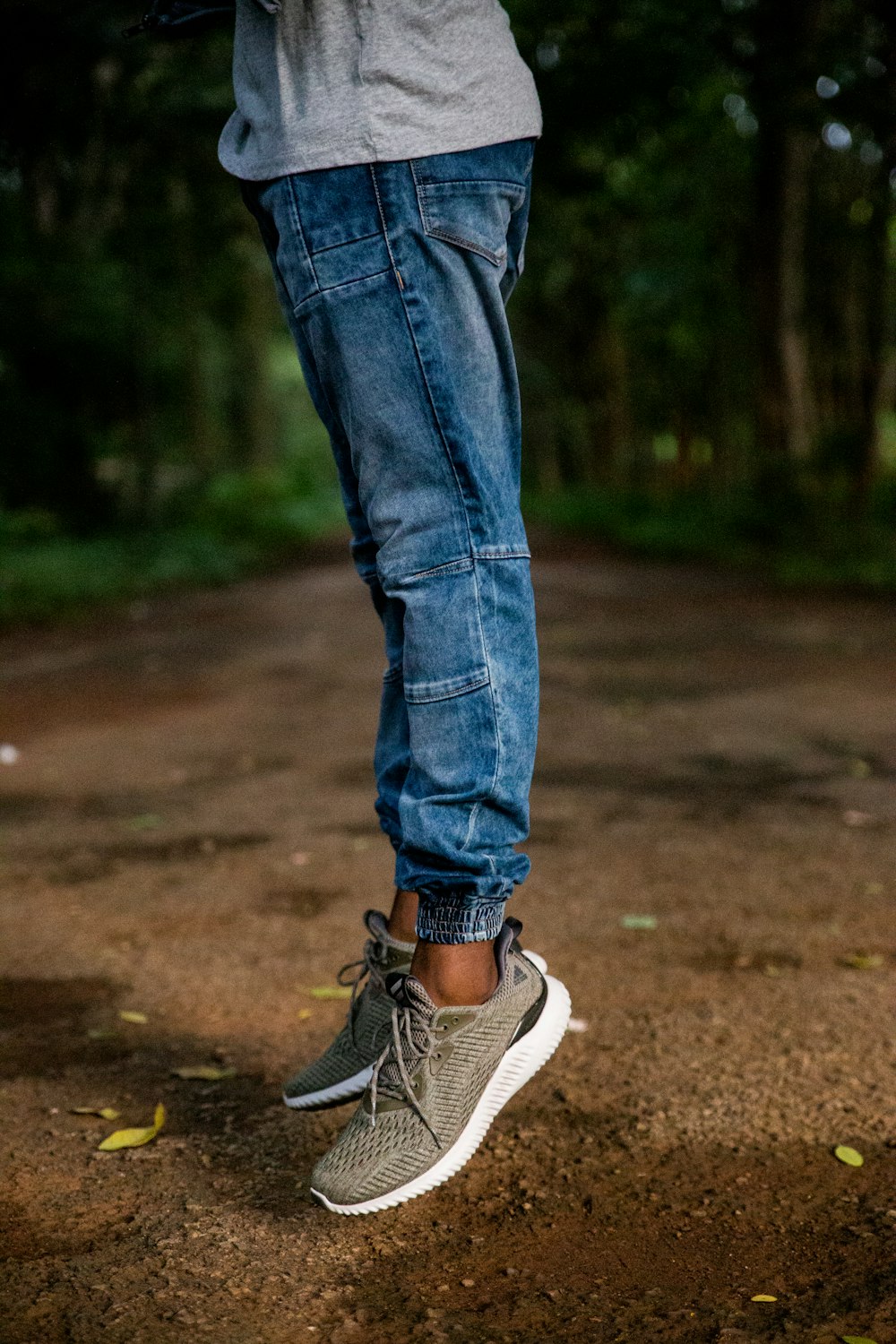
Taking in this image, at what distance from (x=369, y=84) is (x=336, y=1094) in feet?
4.80

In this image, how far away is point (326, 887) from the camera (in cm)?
364

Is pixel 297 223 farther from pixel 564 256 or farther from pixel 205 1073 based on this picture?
pixel 564 256

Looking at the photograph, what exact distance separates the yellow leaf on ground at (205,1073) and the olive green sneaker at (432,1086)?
529 millimetres

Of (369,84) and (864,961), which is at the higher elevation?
(369,84)

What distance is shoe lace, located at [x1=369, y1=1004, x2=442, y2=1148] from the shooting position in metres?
1.92

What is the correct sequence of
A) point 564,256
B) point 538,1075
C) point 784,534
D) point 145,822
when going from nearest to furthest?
point 538,1075 < point 145,822 < point 784,534 < point 564,256

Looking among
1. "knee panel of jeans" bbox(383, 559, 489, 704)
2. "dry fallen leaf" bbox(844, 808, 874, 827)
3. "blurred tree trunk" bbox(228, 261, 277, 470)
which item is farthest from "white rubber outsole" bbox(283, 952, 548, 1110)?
"blurred tree trunk" bbox(228, 261, 277, 470)

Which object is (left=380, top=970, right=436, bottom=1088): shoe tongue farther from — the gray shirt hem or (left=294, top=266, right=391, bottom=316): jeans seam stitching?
the gray shirt hem

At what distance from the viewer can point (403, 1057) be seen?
1.94 meters

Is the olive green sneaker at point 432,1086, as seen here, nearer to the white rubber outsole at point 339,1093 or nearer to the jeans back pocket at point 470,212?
the white rubber outsole at point 339,1093

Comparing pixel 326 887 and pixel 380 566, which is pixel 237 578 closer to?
pixel 326 887

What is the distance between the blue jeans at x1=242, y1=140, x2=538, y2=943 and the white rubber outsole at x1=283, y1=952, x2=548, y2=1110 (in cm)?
26

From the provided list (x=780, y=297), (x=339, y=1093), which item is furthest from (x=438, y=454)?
(x=780, y=297)

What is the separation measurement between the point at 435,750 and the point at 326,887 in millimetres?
1823
